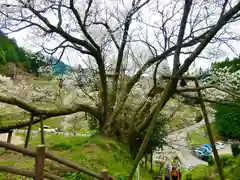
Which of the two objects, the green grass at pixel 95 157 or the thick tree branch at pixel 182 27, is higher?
the thick tree branch at pixel 182 27

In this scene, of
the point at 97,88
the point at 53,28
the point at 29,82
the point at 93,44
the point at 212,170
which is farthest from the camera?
the point at 29,82

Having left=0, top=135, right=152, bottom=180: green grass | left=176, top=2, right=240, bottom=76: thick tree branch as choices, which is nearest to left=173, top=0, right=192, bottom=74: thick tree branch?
left=176, top=2, right=240, bottom=76: thick tree branch

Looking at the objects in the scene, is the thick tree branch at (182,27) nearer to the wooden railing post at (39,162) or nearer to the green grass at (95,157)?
the wooden railing post at (39,162)

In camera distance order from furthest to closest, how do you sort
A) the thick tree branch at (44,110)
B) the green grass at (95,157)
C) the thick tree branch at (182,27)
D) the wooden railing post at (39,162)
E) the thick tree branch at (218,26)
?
the thick tree branch at (44,110)
the green grass at (95,157)
the thick tree branch at (182,27)
the thick tree branch at (218,26)
the wooden railing post at (39,162)

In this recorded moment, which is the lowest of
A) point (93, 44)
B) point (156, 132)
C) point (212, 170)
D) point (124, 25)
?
point (212, 170)

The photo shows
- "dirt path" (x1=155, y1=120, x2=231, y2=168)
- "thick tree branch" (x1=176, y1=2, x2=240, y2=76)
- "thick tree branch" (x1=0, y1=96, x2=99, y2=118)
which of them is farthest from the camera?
"dirt path" (x1=155, y1=120, x2=231, y2=168)

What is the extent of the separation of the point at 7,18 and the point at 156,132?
824cm

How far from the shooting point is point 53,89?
1476 cm

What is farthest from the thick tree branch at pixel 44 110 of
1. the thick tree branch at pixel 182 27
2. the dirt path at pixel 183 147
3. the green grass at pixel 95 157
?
the dirt path at pixel 183 147

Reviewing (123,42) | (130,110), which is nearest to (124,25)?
(123,42)

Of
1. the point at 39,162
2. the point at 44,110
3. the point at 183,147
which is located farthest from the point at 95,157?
the point at 183,147

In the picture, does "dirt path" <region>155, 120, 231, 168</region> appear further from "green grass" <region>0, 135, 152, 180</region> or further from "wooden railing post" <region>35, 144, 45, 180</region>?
"wooden railing post" <region>35, 144, 45, 180</region>

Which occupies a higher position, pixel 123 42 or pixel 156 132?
pixel 123 42

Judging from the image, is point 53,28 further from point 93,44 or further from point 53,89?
point 53,89
